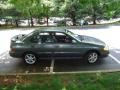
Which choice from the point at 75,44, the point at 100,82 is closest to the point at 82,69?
the point at 75,44

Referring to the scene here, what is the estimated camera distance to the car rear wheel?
1156 centimetres

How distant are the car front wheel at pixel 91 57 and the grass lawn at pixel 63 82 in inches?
73.9

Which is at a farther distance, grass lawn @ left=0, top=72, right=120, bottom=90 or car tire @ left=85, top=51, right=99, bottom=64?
car tire @ left=85, top=51, right=99, bottom=64

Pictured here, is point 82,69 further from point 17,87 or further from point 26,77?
point 17,87

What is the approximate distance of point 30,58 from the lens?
38.4ft

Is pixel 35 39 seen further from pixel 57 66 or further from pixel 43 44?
pixel 57 66

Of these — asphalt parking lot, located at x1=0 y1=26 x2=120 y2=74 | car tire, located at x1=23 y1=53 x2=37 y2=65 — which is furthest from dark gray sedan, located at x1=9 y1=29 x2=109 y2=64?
Answer: asphalt parking lot, located at x1=0 y1=26 x2=120 y2=74

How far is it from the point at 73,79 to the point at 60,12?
1070 inches

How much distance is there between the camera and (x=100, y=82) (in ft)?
28.9

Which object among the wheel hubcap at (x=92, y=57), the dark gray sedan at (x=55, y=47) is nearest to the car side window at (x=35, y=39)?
the dark gray sedan at (x=55, y=47)

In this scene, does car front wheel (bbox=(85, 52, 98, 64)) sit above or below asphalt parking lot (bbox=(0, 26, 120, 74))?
above

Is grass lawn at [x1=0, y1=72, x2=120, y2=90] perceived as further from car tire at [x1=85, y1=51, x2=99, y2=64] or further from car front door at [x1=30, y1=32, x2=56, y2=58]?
car front door at [x1=30, y1=32, x2=56, y2=58]

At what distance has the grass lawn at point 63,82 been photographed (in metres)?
8.44

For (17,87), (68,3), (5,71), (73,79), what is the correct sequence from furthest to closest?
(68,3)
(5,71)
(73,79)
(17,87)
